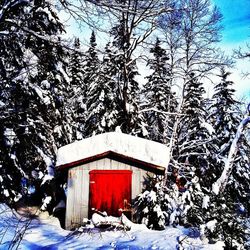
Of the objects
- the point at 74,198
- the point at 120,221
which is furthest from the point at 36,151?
the point at 120,221

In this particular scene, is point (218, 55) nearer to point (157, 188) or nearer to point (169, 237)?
point (157, 188)

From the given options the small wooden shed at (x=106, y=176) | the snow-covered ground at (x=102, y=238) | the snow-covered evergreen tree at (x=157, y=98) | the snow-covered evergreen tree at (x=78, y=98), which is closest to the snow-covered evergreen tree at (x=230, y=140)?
the snow-covered evergreen tree at (x=157, y=98)

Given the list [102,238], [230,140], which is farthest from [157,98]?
[102,238]

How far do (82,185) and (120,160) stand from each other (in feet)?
5.59

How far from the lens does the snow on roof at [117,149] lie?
40.6 ft

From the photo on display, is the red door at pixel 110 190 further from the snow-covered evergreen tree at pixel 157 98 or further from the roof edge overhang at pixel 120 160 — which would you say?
the snow-covered evergreen tree at pixel 157 98

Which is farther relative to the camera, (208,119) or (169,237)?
(208,119)

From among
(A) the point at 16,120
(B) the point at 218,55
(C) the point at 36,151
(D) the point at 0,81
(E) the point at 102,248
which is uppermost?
(B) the point at 218,55

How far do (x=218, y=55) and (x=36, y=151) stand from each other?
928cm

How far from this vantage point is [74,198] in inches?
488

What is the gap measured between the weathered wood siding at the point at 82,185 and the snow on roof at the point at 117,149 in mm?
442

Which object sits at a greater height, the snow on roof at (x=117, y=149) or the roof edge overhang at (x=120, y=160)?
the snow on roof at (x=117, y=149)

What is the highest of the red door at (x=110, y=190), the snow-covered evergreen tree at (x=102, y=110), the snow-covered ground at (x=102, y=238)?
the snow-covered evergreen tree at (x=102, y=110)

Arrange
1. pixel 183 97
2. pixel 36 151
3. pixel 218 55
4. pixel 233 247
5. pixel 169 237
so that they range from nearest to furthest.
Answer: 1. pixel 233 247
2. pixel 169 237
3. pixel 36 151
4. pixel 218 55
5. pixel 183 97
